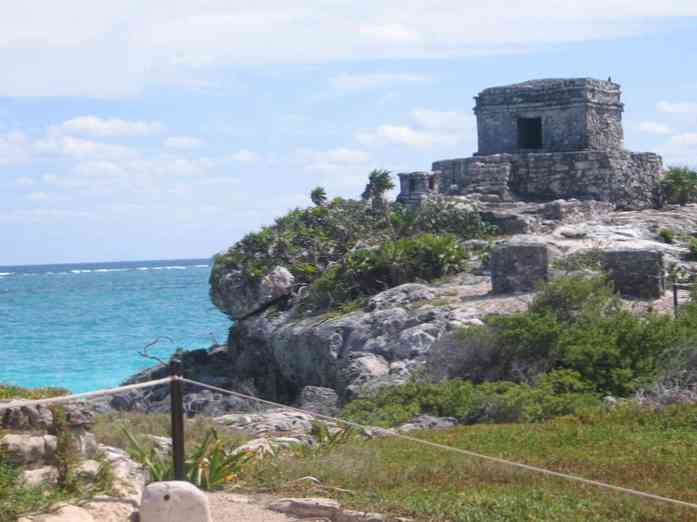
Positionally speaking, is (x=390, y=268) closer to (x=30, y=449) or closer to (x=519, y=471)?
(x=519, y=471)

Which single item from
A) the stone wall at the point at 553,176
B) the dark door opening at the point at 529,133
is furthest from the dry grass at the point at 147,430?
the dark door opening at the point at 529,133

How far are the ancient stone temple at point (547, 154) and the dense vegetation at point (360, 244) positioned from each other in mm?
1334

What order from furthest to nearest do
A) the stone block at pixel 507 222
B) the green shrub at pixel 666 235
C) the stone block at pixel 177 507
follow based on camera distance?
the stone block at pixel 507 222 → the green shrub at pixel 666 235 → the stone block at pixel 177 507

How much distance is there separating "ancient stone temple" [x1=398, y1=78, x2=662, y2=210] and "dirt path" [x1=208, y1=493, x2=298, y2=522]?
15.0 meters

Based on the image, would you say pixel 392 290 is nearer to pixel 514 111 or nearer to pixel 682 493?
Answer: pixel 514 111

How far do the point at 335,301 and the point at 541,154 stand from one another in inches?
242

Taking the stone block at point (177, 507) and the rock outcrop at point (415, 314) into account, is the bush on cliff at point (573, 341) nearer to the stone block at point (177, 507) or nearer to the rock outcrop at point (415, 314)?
the rock outcrop at point (415, 314)

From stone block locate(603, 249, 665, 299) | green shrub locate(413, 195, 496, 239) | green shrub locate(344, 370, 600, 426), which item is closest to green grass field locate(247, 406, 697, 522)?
green shrub locate(344, 370, 600, 426)

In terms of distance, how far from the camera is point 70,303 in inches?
2820

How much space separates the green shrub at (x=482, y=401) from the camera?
Result: 35.1ft

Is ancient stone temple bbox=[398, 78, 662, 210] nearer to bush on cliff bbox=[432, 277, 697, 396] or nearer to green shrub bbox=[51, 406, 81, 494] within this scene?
bush on cliff bbox=[432, 277, 697, 396]

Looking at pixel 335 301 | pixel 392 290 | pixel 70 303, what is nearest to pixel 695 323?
pixel 392 290

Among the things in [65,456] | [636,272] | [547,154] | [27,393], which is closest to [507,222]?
[547,154]

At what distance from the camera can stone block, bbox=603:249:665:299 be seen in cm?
1584
